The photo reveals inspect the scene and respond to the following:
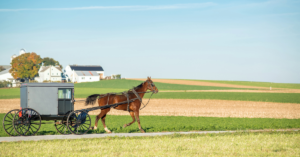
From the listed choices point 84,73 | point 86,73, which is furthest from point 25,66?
point 86,73

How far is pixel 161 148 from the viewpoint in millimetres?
10539

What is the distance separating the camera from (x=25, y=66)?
10356cm

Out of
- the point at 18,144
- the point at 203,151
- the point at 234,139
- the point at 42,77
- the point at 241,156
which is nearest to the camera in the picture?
the point at 241,156

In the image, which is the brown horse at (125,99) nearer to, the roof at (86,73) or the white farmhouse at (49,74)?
the white farmhouse at (49,74)

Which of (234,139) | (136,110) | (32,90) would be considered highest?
(32,90)

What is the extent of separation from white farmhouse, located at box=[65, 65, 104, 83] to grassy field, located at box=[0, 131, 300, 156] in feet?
320

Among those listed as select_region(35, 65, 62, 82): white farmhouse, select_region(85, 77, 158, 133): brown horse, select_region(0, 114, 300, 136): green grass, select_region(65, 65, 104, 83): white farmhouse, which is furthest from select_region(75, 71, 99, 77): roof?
select_region(85, 77, 158, 133): brown horse

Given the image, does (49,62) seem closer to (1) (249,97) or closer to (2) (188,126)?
(1) (249,97)

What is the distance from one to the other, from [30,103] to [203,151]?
820 cm

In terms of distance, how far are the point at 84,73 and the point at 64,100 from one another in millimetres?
100598

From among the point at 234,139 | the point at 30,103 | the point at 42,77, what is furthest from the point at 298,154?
the point at 42,77

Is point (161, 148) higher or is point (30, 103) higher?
point (30, 103)

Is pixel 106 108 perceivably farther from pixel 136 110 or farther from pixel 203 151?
pixel 203 151

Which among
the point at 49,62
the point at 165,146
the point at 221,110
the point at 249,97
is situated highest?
the point at 49,62
